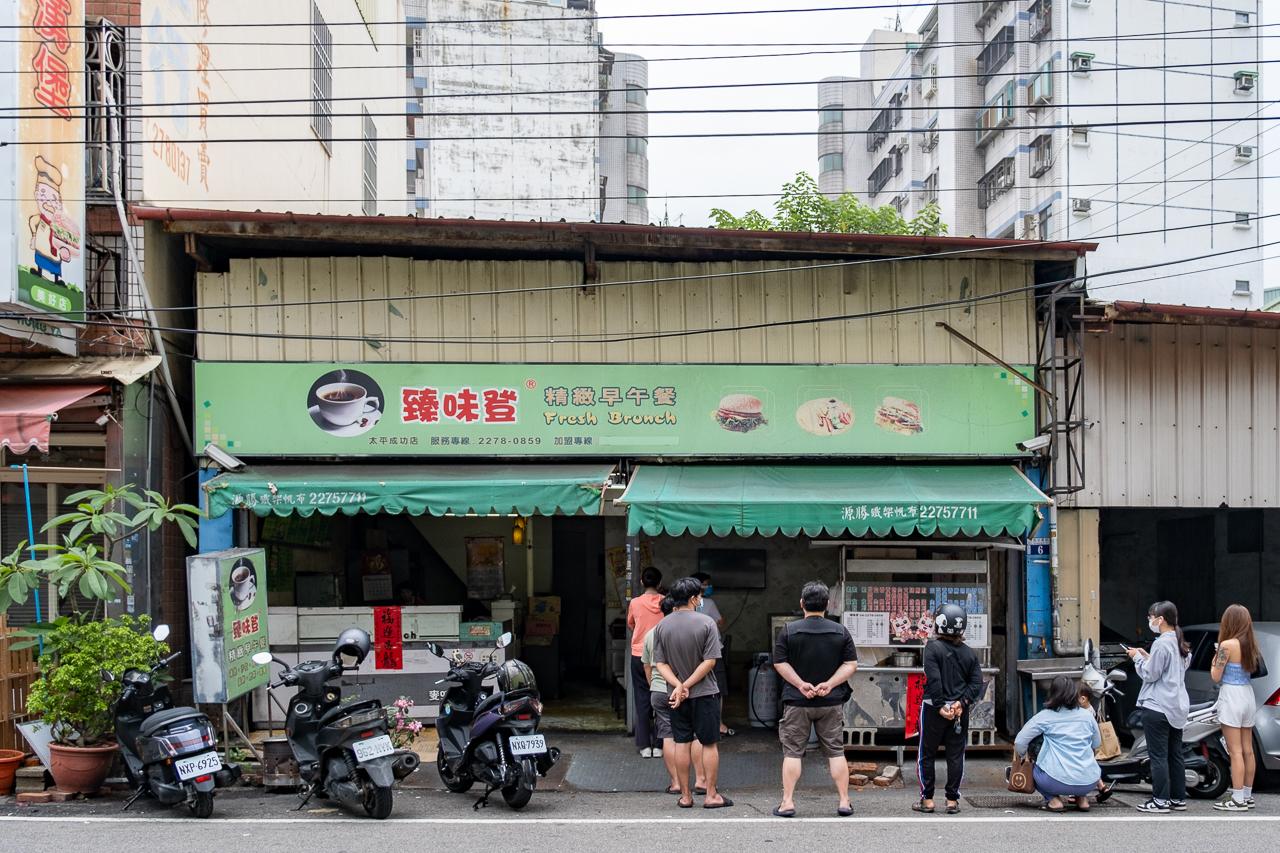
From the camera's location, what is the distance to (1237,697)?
8383mm

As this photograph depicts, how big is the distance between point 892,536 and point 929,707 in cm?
430

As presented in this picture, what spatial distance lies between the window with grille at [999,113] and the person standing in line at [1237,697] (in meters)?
32.9

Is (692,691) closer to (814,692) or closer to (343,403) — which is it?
(814,692)

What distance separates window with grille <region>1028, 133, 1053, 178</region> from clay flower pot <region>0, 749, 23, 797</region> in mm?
34795

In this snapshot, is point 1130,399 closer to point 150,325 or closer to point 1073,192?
point 150,325

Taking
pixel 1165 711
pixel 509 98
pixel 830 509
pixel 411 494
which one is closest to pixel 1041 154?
pixel 509 98

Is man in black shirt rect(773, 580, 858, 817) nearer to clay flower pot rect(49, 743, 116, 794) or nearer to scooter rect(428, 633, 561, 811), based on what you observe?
scooter rect(428, 633, 561, 811)

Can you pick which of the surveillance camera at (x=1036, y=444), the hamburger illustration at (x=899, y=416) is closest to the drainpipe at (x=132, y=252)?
the hamburger illustration at (x=899, y=416)

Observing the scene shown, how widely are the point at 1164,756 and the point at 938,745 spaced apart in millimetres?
A: 1643

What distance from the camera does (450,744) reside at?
877 cm

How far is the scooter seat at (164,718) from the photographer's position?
320 inches

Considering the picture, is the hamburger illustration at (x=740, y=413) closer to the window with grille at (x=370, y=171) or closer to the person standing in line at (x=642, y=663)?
the person standing in line at (x=642, y=663)

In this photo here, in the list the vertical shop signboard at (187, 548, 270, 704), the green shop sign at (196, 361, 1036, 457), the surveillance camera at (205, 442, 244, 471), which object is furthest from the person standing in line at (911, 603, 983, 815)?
the surveillance camera at (205, 442, 244, 471)

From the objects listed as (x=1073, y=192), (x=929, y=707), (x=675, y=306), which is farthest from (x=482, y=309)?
(x=1073, y=192)
